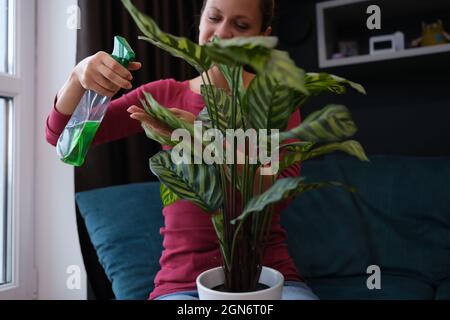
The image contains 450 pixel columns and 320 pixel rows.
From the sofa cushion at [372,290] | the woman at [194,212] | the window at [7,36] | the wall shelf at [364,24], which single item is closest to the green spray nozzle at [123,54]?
the woman at [194,212]

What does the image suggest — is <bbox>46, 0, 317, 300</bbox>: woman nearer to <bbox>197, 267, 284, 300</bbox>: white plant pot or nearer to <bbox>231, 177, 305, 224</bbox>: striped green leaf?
<bbox>197, 267, 284, 300</bbox>: white plant pot

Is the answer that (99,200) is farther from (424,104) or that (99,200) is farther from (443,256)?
(424,104)

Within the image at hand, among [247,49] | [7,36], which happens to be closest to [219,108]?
[247,49]

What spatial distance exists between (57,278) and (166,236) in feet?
2.53

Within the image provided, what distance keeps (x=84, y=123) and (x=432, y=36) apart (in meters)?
1.47

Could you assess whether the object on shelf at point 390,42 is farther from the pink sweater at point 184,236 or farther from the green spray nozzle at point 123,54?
the green spray nozzle at point 123,54

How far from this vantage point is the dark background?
1.37 meters

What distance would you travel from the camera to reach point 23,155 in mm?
1411

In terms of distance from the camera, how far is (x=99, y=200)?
1.24 meters

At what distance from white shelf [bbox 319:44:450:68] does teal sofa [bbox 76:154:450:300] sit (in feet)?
1.36

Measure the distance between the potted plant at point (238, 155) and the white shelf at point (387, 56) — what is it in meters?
1.07

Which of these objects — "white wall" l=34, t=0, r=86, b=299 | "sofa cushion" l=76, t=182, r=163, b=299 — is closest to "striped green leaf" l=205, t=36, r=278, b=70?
"sofa cushion" l=76, t=182, r=163, b=299

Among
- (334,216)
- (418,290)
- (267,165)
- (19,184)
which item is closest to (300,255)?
(334,216)
